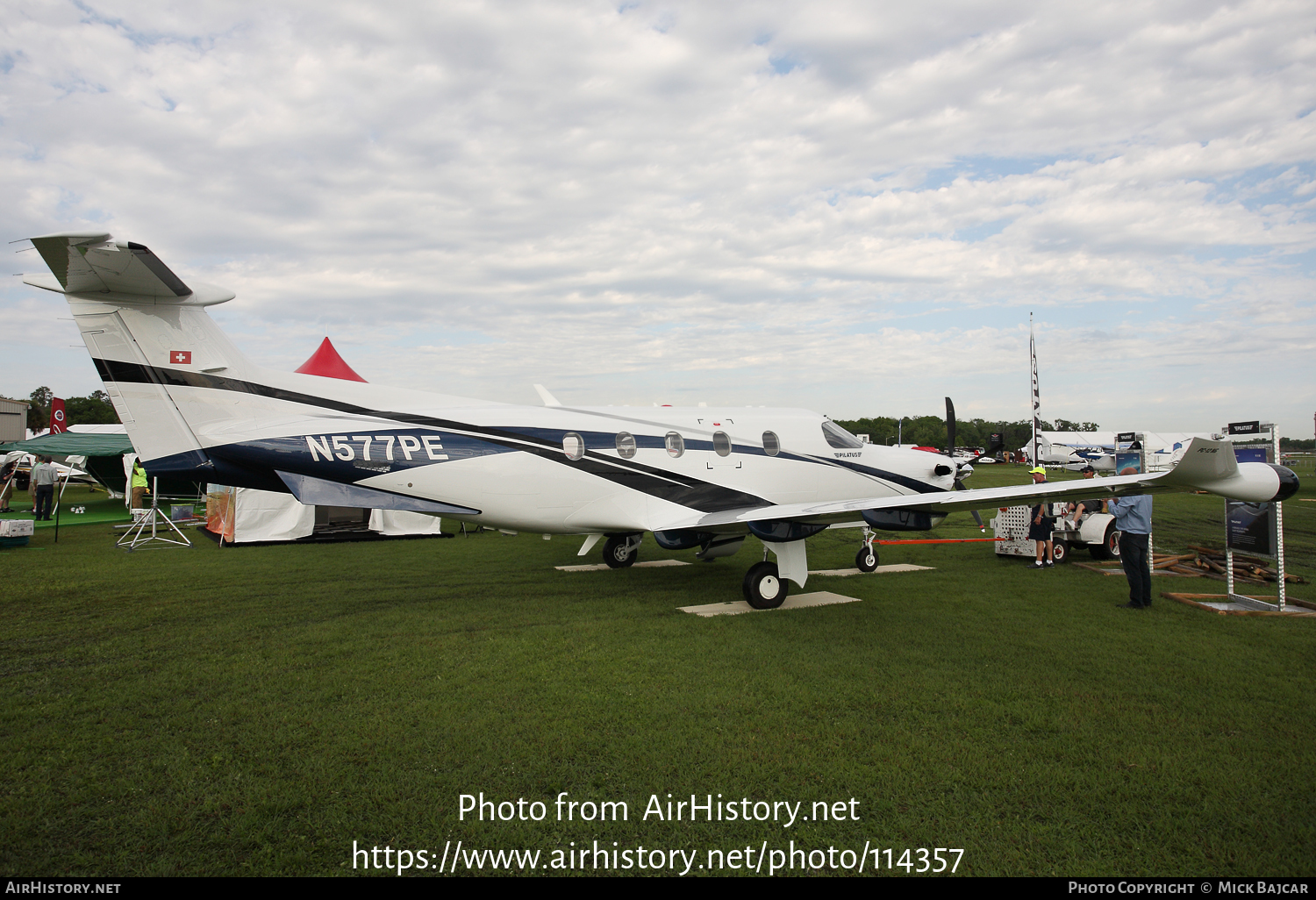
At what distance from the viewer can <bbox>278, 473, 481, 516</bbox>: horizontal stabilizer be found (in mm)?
7379

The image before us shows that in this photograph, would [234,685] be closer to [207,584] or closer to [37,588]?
[207,584]

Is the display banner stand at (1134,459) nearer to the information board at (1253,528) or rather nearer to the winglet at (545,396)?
the information board at (1253,528)

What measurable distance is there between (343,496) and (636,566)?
5.51 metres

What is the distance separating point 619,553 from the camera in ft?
37.4

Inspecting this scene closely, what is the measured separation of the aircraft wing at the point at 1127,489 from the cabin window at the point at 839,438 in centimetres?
222

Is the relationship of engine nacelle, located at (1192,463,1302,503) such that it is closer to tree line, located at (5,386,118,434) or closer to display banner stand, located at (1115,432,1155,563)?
display banner stand, located at (1115,432,1155,563)

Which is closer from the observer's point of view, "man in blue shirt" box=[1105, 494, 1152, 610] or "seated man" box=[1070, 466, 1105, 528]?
"man in blue shirt" box=[1105, 494, 1152, 610]

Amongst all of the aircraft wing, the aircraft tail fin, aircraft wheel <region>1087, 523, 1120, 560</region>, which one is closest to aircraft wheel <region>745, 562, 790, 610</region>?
the aircraft wing

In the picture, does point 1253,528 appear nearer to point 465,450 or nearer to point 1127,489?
point 1127,489


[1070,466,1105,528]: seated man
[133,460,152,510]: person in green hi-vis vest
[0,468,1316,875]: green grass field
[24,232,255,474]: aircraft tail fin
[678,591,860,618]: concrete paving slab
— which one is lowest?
[678,591,860,618]: concrete paving slab

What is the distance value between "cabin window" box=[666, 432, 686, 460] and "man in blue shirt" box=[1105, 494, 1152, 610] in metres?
5.58

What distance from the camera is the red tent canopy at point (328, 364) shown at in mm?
15922

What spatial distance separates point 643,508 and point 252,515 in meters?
10.4

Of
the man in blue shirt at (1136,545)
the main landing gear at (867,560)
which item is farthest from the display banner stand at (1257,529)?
the main landing gear at (867,560)
